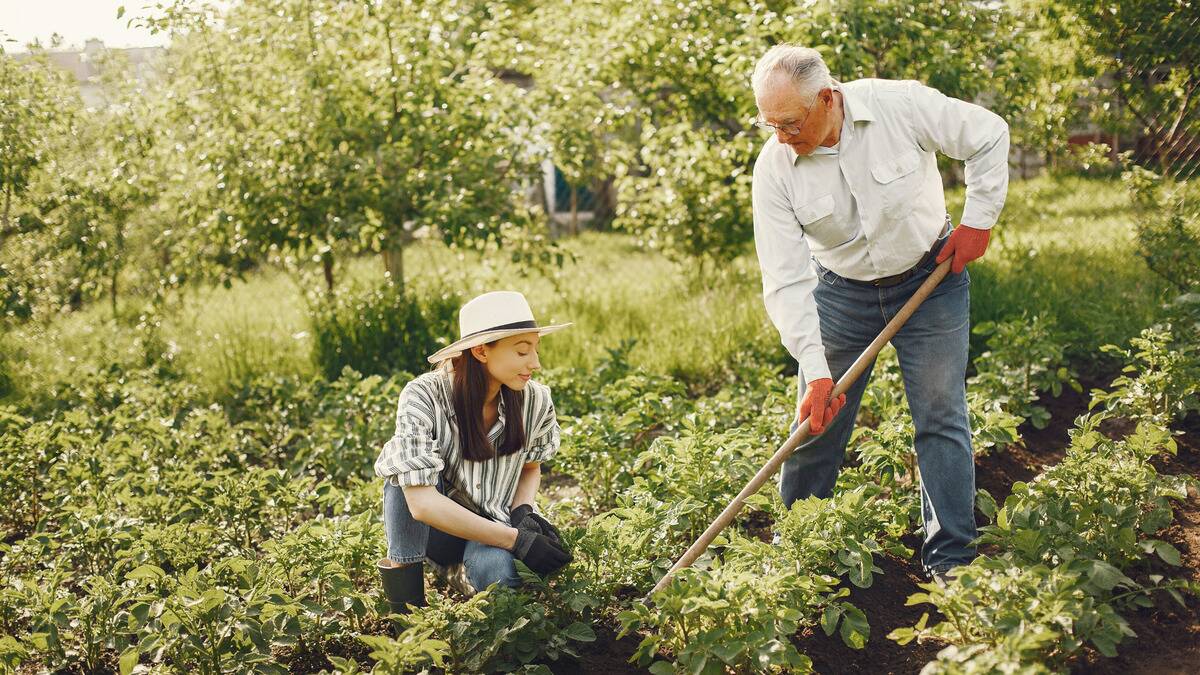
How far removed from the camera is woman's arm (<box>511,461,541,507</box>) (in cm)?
362

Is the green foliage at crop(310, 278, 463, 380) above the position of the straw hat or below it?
below

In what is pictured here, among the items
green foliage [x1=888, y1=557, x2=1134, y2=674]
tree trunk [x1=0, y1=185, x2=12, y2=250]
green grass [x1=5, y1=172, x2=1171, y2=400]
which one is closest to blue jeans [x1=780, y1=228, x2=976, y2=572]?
green foliage [x1=888, y1=557, x2=1134, y2=674]

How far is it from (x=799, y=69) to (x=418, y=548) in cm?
185

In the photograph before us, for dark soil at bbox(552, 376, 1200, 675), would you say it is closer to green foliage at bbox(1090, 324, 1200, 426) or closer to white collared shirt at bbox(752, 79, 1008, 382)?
green foliage at bbox(1090, 324, 1200, 426)

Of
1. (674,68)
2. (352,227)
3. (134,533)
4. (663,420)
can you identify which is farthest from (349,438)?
(674,68)

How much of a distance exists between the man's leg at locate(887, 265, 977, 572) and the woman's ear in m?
1.28

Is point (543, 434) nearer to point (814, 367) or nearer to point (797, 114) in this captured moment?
point (814, 367)

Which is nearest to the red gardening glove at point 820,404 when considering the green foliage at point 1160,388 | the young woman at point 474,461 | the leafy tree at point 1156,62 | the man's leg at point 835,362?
the man's leg at point 835,362

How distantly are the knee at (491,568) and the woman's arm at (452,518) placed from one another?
3cm

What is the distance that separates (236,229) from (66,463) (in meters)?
2.34

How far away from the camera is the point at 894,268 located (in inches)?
134

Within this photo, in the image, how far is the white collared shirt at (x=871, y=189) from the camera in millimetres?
3287

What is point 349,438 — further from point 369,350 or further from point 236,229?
point 236,229

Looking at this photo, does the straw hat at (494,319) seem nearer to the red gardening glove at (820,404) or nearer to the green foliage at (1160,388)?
the red gardening glove at (820,404)
